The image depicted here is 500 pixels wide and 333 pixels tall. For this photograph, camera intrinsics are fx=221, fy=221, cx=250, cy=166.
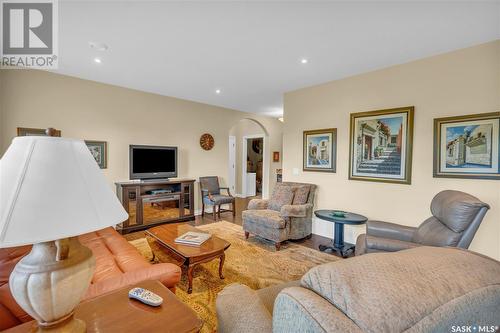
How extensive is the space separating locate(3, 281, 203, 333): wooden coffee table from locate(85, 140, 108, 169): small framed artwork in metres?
3.41

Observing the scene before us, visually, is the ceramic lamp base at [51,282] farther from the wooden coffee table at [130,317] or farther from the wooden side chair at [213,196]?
the wooden side chair at [213,196]

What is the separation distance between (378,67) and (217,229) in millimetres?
3651

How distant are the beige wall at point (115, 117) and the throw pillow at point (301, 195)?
8.22 ft

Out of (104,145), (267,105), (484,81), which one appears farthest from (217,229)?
(484,81)

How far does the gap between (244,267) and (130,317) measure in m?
1.87

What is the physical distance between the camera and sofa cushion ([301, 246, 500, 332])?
1.88 feet

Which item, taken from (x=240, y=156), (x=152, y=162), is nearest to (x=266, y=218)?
(x=152, y=162)

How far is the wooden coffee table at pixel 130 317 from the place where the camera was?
34.2 inches

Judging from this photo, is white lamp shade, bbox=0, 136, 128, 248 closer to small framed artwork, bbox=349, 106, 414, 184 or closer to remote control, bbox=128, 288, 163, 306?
remote control, bbox=128, 288, 163, 306

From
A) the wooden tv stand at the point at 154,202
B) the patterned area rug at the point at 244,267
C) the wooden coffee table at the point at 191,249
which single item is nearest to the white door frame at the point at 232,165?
the wooden tv stand at the point at 154,202

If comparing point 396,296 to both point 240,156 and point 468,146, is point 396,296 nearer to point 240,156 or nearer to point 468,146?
point 468,146

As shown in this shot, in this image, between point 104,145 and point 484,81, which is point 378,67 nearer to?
point 484,81

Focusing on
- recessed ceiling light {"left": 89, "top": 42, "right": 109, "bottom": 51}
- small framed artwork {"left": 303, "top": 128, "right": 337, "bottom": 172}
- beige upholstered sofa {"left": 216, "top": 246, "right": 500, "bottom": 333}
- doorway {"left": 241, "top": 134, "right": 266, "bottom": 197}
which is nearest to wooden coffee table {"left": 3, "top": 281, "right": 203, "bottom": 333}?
beige upholstered sofa {"left": 216, "top": 246, "right": 500, "bottom": 333}

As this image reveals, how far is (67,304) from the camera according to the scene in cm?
72
